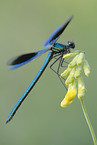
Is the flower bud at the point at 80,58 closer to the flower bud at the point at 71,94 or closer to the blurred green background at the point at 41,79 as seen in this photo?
the flower bud at the point at 71,94

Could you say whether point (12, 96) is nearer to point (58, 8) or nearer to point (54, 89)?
point (54, 89)

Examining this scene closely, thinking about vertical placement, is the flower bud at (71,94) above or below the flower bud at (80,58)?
below

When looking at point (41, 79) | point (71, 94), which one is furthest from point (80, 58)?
point (41, 79)

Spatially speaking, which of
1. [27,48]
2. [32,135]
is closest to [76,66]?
[32,135]

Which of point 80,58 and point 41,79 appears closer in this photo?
point 80,58

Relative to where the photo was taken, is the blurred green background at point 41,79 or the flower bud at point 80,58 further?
the blurred green background at point 41,79

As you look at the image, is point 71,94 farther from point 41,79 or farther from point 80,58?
point 41,79

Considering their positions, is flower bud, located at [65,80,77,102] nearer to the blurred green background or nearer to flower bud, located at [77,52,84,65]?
flower bud, located at [77,52,84,65]

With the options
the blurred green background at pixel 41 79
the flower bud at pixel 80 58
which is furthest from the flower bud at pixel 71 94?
the blurred green background at pixel 41 79

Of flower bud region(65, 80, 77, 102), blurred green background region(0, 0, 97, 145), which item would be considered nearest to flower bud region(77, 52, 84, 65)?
flower bud region(65, 80, 77, 102)

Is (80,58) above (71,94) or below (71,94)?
above
